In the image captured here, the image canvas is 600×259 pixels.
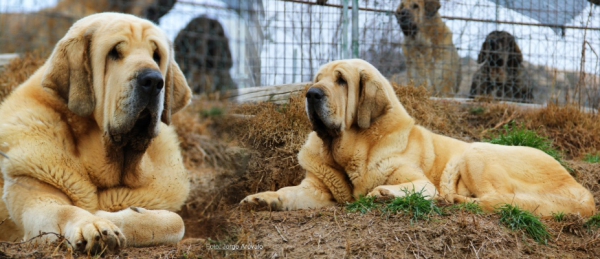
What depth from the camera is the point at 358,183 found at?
497 centimetres

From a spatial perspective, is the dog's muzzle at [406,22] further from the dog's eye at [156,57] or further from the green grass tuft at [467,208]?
the dog's eye at [156,57]

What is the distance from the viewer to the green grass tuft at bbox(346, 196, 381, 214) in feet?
13.9

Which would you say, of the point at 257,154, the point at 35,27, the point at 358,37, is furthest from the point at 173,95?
the point at 35,27

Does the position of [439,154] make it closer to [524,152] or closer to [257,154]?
[524,152]

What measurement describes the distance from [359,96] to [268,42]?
167 cm

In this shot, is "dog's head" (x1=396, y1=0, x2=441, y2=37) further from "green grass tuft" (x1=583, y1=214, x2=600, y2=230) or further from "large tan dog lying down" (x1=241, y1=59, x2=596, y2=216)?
"green grass tuft" (x1=583, y1=214, x2=600, y2=230)

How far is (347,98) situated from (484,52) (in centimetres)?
464

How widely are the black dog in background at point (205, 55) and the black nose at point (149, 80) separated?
1.35 metres

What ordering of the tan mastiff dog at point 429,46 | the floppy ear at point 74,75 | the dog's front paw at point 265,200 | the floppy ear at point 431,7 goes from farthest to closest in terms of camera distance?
the floppy ear at point 431,7 < the tan mastiff dog at point 429,46 < the dog's front paw at point 265,200 < the floppy ear at point 74,75

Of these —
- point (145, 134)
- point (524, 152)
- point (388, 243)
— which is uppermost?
point (145, 134)

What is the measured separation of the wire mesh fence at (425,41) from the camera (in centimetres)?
729

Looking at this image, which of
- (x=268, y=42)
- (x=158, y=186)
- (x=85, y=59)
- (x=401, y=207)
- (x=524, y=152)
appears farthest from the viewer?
(x=268, y=42)

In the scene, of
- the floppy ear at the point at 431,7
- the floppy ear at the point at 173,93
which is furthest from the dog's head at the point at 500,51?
the floppy ear at the point at 173,93

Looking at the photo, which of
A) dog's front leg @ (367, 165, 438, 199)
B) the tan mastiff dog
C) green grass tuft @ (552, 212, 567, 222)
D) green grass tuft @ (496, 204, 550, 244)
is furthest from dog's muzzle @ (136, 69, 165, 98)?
the tan mastiff dog
